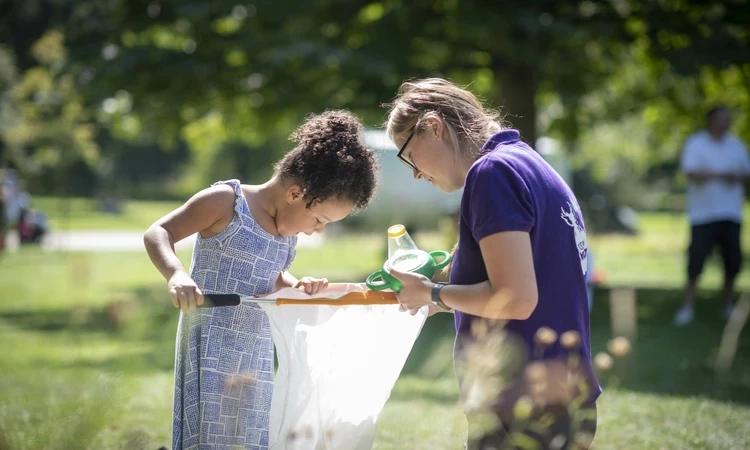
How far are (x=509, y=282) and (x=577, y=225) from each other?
0.38 meters

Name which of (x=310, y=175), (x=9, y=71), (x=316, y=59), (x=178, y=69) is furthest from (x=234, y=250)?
(x=9, y=71)

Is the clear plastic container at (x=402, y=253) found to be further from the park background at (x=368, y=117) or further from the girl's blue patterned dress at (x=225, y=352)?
the park background at (x=368, y=117)

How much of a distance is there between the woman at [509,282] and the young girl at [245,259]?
20.3 inches

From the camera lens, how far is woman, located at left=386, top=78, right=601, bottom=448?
231 centimetres

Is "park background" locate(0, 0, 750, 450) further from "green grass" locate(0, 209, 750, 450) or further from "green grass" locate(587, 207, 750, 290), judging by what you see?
"green grass" locate(587, 207, 750, 290)

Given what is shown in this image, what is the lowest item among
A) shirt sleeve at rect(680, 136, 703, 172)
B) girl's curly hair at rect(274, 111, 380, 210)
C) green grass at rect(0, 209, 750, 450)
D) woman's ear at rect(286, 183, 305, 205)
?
green grass at rect(0, 209, 750, 450)

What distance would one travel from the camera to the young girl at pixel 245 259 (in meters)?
3.05

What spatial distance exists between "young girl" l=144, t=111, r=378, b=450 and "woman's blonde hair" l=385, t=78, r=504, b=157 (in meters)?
0.46

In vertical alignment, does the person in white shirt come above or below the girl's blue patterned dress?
above

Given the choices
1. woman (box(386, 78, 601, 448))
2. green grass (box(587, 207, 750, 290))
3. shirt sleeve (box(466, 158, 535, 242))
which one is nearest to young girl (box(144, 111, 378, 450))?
woman (box(386, 78, 601, 448))

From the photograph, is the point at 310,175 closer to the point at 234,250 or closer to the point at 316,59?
the point at 234,250

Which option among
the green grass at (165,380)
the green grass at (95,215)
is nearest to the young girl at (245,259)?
Result: the green grass at (165,380)

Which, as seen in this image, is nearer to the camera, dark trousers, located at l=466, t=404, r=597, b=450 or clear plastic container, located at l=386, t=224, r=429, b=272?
dark trousers, located at l=466, t=404, r=597, b=450

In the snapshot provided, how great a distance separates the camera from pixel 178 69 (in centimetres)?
1035
